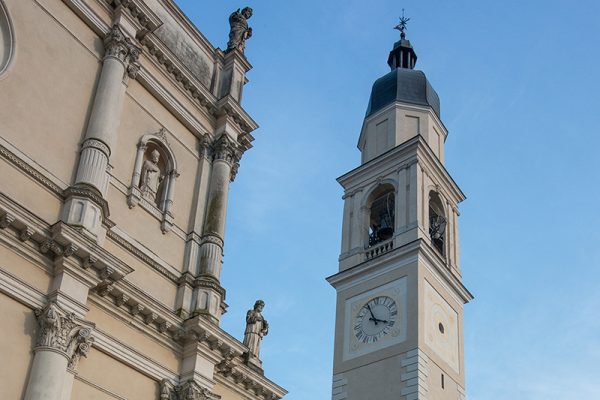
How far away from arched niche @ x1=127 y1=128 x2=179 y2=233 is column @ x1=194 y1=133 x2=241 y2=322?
2.91 ft

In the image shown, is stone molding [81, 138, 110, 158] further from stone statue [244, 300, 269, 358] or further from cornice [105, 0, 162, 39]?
stone statue [244, 300, 269, 358]

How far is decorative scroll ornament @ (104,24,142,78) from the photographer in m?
16.3

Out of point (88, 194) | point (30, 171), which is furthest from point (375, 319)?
point (30, 171)

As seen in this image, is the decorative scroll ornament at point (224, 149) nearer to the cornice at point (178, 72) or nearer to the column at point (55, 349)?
the cornice at point (178, 72)

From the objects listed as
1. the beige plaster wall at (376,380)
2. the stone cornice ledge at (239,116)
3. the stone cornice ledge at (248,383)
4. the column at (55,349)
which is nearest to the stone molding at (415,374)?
the beige plaster wall at (376,380)

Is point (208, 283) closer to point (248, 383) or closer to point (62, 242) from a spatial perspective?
point (248, 383)

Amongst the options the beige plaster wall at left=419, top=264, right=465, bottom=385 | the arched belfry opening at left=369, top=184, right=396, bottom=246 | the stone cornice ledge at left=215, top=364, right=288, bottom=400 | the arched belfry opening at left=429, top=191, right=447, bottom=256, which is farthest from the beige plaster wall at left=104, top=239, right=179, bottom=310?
the arched belfry opening at left=429, top=191, right=447, bottom=256

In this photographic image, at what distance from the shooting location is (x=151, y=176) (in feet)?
55.2

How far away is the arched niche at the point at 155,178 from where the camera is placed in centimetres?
1619

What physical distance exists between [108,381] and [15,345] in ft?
6.47

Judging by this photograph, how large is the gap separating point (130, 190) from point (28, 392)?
4.71m

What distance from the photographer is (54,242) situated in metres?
13.2

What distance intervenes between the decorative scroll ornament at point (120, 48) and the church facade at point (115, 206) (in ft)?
0.09

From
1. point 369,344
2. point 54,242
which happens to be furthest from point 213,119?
point 369,344
